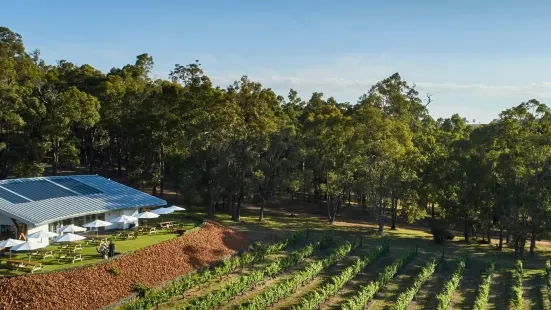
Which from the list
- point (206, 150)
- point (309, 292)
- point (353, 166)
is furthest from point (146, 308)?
point (353, 166)

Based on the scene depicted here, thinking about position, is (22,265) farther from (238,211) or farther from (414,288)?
(238,211)

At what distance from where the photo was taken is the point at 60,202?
33.0 metres

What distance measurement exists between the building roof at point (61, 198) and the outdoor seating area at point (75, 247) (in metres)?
1.63

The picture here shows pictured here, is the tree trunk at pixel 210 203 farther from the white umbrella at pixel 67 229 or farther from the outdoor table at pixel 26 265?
the outdoor table at pixel 26 265

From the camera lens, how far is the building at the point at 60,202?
30.2 meters

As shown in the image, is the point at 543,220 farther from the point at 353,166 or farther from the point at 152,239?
the point at 152,239

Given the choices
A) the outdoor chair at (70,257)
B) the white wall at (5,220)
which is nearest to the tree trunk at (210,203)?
the white wall at (5,220)

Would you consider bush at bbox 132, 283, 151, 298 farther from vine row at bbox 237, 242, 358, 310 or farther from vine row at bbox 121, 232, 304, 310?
vine row at bbox 237, 242, 358, 310

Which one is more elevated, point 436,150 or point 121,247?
point 436,150

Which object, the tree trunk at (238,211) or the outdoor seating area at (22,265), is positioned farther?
the tree trunk at (238,211)

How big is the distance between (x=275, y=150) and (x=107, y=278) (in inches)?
1040

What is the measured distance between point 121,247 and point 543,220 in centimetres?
3184

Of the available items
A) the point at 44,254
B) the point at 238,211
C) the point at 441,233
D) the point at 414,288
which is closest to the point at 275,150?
the point at 238,211

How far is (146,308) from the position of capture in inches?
910
